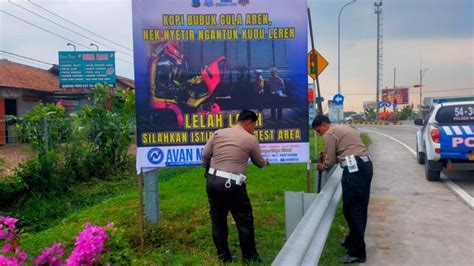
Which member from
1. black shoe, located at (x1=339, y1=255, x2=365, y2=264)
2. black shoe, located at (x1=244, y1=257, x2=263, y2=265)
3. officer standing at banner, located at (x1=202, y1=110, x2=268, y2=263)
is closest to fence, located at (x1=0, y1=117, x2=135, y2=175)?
officer standing at banner, located at (x1=202, y1=110, x2=268, y2=263)

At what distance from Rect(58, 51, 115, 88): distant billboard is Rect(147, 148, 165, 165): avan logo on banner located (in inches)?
1328

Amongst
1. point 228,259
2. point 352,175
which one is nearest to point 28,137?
point 228,259

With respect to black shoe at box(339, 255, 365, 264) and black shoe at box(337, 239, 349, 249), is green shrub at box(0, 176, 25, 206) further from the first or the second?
black shoe at box(339, 255, 365, 264)

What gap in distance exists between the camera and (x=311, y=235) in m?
3.55

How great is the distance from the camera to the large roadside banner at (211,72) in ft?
18.8

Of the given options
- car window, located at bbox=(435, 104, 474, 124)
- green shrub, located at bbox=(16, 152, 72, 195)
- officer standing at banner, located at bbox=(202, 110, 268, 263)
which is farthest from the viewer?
car window, located at bbox=(435, 104, 474, 124)

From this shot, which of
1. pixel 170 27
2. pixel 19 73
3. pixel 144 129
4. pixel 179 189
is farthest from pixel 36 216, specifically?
pixel 19 73

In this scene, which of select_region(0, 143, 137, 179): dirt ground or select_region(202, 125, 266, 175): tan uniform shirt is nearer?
select_region(202, 125, 266, 175): tan uniform shirt

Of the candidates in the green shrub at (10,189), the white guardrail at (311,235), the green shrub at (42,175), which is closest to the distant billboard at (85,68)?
the green shrub at (42,175)

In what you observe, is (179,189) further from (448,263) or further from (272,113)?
(448,263)

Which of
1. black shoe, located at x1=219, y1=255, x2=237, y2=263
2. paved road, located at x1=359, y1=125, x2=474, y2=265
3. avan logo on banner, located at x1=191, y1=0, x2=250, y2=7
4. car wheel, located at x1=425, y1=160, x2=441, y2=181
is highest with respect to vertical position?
avan logo on banner, located at x1=191, y1=0, x2=250, y2=7

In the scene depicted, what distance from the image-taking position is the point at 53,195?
10258 millimetres

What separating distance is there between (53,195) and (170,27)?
6.13 m

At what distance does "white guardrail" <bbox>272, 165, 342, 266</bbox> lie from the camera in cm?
291
